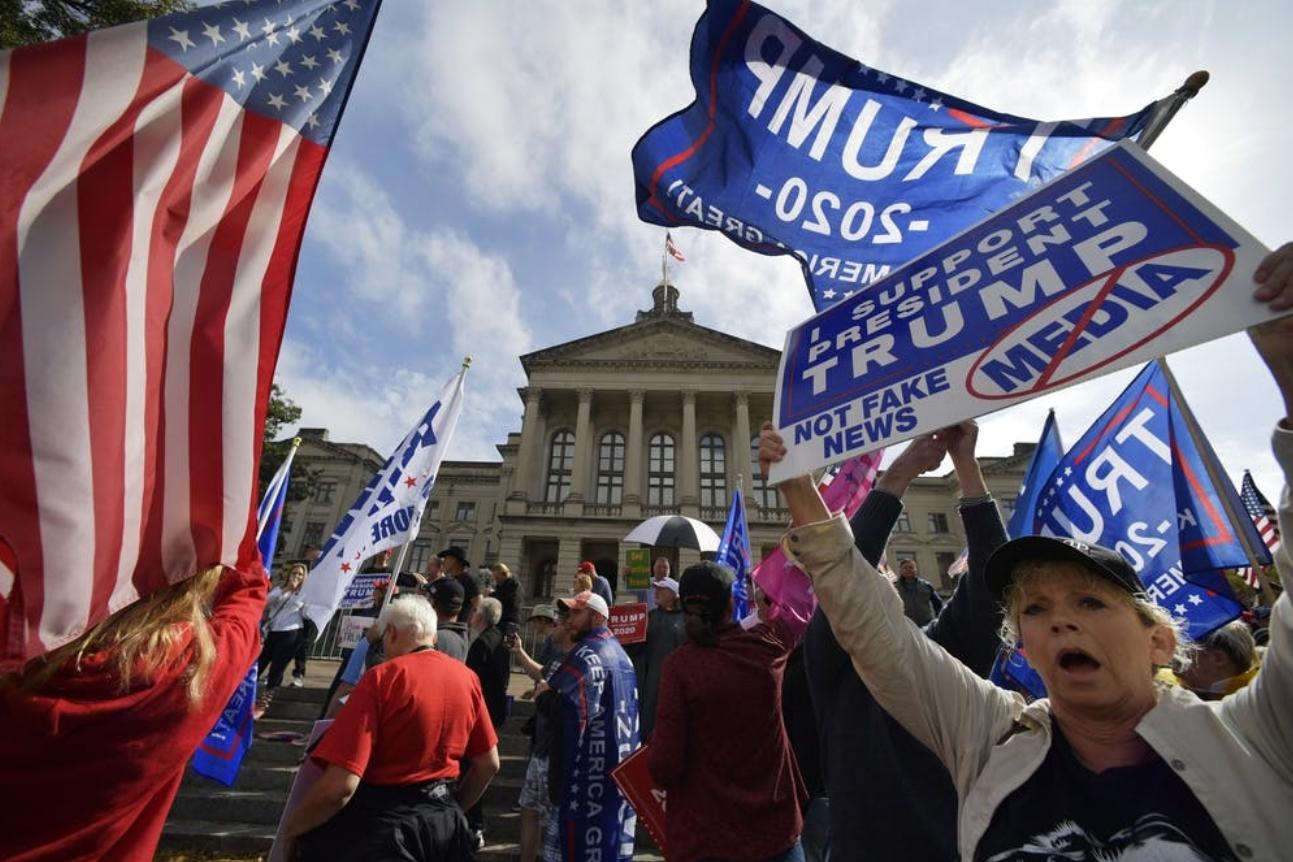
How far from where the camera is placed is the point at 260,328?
75.8 inches

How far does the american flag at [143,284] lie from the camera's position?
143cm

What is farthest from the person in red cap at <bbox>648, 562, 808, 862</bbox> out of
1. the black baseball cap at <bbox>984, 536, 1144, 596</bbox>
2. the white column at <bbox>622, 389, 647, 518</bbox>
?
the white column at <bbox>622, 389, 647, 518</bbox>

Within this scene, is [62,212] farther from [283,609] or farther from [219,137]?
[283,609]

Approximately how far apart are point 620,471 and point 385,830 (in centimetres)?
2977

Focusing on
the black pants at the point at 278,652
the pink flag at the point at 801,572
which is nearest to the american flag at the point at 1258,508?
the pink flag at the point at 801,572

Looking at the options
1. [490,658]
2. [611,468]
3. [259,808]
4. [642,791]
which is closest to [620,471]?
[611,468]

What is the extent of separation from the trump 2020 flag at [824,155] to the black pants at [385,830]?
2888 mm

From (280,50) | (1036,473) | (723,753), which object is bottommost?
(723,753)

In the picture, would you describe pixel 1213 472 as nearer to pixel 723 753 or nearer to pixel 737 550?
pixel 723 753

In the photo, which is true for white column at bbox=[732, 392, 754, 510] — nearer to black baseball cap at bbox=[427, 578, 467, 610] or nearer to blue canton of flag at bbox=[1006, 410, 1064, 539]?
blue canton of flag at bbox=[1006, 410, 1064, 539]

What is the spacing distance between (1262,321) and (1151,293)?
213mm

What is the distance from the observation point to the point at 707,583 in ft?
8.99

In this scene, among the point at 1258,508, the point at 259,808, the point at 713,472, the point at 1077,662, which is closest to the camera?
the point at 1077,662

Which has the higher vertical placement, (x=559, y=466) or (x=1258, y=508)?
(x=559, y=466)
